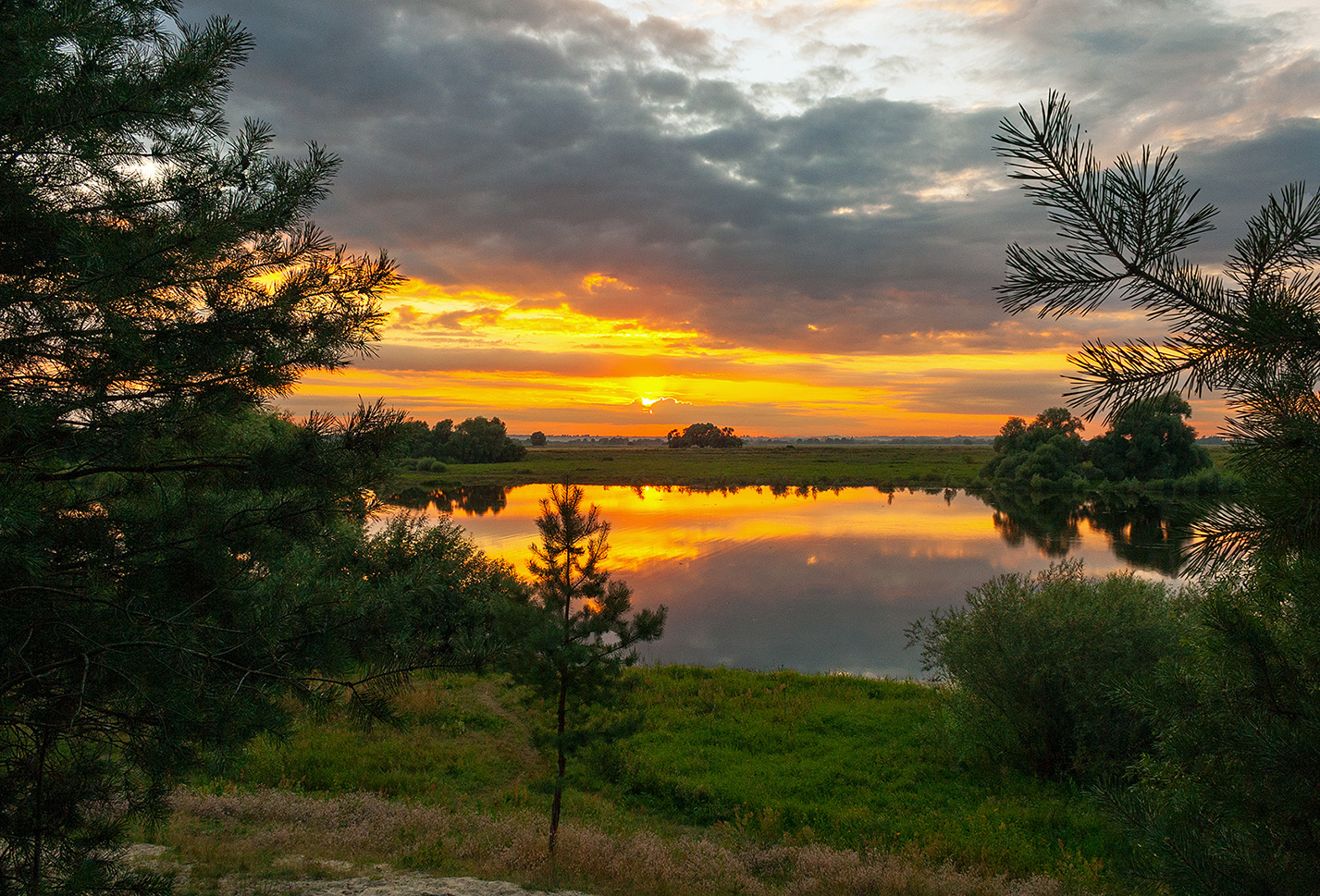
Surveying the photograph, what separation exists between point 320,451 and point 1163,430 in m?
91.1

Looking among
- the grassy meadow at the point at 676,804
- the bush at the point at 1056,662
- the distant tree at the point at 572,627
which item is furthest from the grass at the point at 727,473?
the distant tree at the point at 572,627

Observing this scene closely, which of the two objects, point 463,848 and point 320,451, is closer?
point 320,451

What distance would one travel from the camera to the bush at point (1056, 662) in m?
13.0

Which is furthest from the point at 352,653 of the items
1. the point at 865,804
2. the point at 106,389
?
the point at 865,804

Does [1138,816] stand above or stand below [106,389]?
below

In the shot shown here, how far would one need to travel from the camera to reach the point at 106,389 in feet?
17.9

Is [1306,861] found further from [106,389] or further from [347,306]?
[106,389]

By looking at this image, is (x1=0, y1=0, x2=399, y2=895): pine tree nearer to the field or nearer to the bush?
the bush

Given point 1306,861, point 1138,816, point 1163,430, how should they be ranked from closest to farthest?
1. point 1306,861
2. point 1138,816
3. point 1163,430

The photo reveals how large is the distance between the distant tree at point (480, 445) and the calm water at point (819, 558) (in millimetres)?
52312

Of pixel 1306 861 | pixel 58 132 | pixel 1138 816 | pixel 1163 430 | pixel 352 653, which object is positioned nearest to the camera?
pixel 1306 861

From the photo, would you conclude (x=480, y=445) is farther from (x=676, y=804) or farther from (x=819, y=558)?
(x=676, y=804)

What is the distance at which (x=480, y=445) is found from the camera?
413 feet

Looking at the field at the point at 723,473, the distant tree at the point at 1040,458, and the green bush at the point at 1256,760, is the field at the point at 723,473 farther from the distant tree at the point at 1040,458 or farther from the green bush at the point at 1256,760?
the green bush at the point at 1256,760
